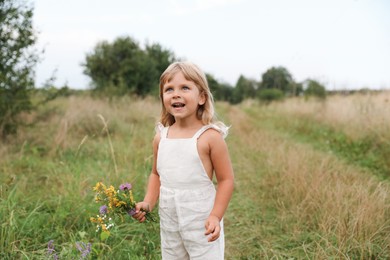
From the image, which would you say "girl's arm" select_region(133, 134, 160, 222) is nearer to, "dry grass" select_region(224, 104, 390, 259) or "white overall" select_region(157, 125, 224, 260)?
"white overall" select_region(157, 125, 224, 260)

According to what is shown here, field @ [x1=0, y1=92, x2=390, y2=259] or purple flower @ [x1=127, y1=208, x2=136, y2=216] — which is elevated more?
purple flower @ [x1=127, y1=208, x2=136, y2=216]

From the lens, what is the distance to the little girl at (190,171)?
1.59 metres

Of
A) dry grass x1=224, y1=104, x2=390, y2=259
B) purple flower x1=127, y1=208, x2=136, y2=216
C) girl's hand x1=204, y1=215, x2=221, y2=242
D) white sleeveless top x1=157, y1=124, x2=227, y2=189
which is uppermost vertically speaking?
white sleeveless top x1=157, y1=124, x2=227, y2=189

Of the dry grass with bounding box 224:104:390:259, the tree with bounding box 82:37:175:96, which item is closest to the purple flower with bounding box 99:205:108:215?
the dry grass with bounding box 224:104:390:259

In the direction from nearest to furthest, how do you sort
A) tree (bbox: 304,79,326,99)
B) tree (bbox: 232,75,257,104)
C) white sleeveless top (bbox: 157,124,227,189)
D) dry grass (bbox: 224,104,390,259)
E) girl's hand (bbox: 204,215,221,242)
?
girl's hand (bbox: 204,215,221,242) → white sleeveless top (bbox: 157,124,227,189) → dry grass (bbox: 224,104,390,259) → tree (bbox: 304,79,326,99) → tree (bbox: 232,75,257,104)

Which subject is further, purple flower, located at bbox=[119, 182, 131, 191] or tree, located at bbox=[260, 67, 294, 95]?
tree, located at bbox=[260, 67, 294, 95]

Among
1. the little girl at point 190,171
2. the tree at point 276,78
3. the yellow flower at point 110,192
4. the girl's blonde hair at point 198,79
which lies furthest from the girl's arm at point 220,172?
the tree at point 276,78

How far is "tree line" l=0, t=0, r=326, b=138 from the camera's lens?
514 centimetres

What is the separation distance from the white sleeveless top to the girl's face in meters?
0.12

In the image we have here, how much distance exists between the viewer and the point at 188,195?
160cm

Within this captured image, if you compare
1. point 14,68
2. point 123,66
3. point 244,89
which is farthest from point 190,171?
point 244,89

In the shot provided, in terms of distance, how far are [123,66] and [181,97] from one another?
14133 mm

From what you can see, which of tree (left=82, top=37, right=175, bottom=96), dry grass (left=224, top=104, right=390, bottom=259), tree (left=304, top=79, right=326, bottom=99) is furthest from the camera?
tree (left=82, top=37, right=175, bottom=96)

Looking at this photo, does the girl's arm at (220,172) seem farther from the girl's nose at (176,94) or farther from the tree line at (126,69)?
the tree line at (126,69)
